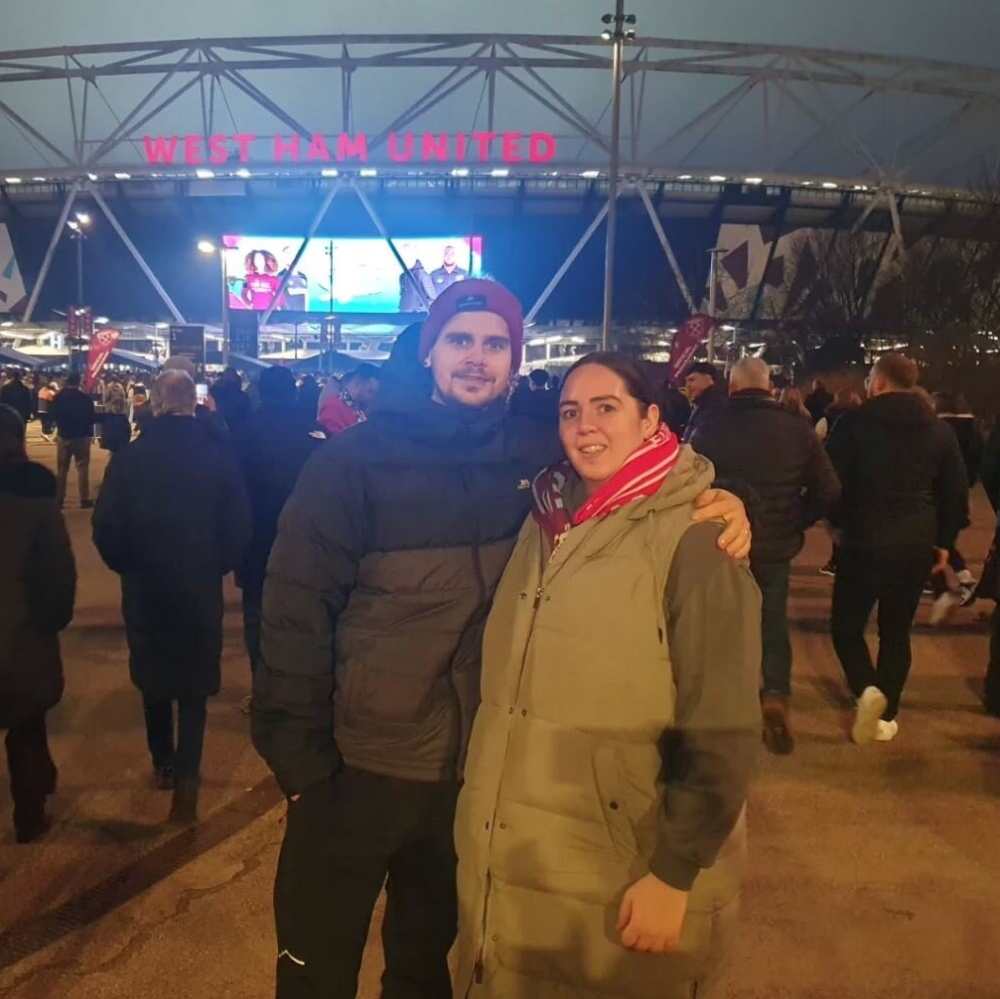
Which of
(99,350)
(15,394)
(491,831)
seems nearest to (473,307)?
(491,831)

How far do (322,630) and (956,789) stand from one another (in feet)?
12.3

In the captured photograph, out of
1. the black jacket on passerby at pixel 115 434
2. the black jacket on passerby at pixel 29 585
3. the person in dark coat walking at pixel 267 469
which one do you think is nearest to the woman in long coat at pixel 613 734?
the black jacket on passerby at pixel 29 585

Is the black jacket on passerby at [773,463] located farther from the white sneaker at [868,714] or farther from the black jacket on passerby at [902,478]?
the white sneaker at [868,714]

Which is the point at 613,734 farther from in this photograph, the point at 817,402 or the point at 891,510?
the point at 817,402

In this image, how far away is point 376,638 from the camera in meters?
2.17

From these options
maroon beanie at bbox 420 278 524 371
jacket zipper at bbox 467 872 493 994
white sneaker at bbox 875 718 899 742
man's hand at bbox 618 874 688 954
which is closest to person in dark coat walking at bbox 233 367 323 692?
maroon beanie at bbox 420 278 524 371

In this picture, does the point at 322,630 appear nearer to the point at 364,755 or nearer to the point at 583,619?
the point at 364,755

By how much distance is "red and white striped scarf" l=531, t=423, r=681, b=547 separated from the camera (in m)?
1.97

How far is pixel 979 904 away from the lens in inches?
142

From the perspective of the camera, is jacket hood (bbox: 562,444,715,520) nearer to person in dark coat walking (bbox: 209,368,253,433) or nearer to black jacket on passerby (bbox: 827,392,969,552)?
black jacket on passerby (bbox: 827,392,969,552)

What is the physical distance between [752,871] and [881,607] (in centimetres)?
192

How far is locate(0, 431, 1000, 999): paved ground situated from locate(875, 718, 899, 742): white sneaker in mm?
77

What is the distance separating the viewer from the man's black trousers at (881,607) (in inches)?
201

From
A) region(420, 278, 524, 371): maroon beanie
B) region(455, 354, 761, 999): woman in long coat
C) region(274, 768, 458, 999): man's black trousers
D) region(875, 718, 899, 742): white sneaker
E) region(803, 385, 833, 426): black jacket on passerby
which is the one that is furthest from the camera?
region(803, 385, 833, 426): black jacket on passerby
